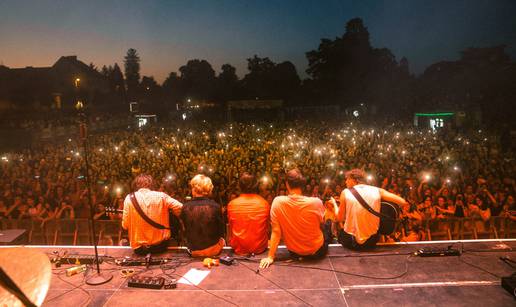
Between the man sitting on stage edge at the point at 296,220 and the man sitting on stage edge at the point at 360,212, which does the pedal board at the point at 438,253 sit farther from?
the man sitting on stage edge at the point at 296,220

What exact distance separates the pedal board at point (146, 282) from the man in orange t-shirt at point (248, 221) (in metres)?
0.97

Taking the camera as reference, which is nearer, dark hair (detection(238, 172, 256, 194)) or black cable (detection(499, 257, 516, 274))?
black cable (detection(499, 257, 516, 274))

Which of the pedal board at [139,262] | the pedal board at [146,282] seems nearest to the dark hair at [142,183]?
the pedal board at [139,262]

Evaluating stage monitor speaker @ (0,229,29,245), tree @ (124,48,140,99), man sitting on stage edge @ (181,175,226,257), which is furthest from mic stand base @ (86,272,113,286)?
tree @ (124,48,140,99)

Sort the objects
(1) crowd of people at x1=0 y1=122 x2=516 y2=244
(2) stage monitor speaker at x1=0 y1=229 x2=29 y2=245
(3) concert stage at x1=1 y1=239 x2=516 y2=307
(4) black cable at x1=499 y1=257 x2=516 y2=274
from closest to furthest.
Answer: (3) concert stage at x1=1 y1=239 x2=516 y2=307 < (4) black cable at x1=499 y1=257 x2=516 y2=274 < (2) stage monitor speaker at x1=0 y1=229 x2=29 y2=245 < (1) crowd of people at x1=0 y1=122 x2=516 y2=244

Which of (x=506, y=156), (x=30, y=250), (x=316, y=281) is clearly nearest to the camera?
(x=30, y=250)

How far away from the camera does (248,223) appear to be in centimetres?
402

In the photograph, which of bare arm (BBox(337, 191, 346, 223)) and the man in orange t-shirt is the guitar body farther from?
the man in orange t-shirt

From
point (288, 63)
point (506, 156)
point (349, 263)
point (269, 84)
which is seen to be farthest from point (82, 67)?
point (349, 263)

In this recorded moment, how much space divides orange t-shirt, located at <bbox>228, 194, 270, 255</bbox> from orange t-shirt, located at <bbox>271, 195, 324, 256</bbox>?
0.85ft

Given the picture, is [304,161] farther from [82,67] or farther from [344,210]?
[82,67]

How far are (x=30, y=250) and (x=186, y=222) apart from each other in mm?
2906

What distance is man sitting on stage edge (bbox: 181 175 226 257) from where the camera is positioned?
12.8ft

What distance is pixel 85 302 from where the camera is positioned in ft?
10.4
